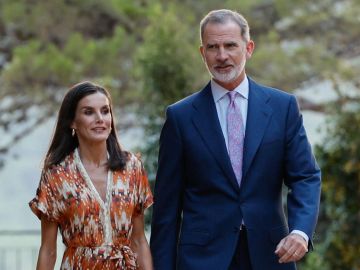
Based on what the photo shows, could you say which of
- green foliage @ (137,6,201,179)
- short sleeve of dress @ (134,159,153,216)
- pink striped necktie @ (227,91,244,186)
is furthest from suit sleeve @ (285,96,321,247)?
green foliage @ (137,6,201,179)

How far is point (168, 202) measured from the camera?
6.00 metres

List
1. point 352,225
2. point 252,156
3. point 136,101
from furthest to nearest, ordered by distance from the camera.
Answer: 1. point 136,101
2. point 352,225
3. point 252,156

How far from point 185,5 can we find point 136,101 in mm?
1600

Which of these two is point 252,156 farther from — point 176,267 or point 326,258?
point 326,258

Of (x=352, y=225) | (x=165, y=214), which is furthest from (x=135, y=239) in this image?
(x=352, y=225)

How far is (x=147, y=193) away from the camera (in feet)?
19.7

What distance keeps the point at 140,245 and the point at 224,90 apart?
2.76ft

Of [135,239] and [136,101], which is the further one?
[136,101]

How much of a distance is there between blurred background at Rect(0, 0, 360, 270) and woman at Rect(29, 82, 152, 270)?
761 centimetres

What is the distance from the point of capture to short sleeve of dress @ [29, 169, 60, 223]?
19.2 ft

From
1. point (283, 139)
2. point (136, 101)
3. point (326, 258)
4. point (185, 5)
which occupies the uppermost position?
point (185, 5)

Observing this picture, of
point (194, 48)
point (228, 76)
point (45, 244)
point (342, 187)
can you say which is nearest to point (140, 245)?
point (45, 244)

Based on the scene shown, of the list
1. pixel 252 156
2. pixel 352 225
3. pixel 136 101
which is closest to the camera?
pixel 252 156

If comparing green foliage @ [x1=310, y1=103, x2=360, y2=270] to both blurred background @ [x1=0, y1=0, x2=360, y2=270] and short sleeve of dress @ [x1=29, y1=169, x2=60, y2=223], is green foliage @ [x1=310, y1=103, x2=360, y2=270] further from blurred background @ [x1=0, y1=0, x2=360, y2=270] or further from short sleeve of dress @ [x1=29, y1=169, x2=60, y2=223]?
short sleeve of dress @ [x1=29, y1=169, x2=60, y2=223]
